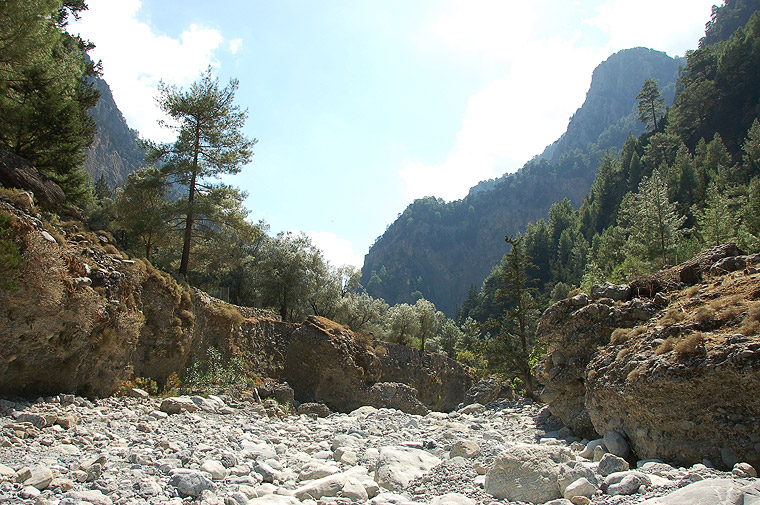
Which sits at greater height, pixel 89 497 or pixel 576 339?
pixel 576 339

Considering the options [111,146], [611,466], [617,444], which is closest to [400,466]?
[611,466]

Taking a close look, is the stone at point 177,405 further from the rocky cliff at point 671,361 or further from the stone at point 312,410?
the rocky cliff at point 671,361

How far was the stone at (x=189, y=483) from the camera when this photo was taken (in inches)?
209

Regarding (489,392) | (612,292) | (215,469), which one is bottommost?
(489,392)

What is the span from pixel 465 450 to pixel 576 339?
5.52 m

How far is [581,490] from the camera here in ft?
18.5

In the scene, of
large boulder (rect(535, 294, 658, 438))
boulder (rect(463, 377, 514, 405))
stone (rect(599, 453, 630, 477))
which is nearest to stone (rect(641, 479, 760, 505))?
stone (rect(599, 453, 630, 477))

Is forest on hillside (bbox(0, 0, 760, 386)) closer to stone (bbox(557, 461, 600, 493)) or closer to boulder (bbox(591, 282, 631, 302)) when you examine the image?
boulder (bbox(591, 282, 631, 302))

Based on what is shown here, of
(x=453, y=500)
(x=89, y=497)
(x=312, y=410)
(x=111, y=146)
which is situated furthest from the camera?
(x=111, y=146)

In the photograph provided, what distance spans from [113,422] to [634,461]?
9.92 meters

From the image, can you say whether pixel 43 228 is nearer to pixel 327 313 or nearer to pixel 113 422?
pixel 113 422

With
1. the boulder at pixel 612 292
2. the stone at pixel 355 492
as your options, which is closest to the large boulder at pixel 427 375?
the boulder at pixel 612 292

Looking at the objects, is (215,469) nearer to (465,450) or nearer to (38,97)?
(465,450)

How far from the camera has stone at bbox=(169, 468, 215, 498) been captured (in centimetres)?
531
